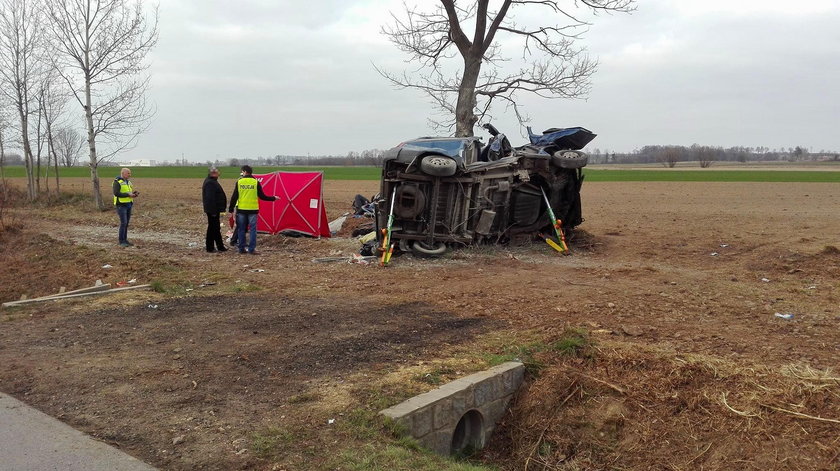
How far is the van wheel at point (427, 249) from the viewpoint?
12289mm

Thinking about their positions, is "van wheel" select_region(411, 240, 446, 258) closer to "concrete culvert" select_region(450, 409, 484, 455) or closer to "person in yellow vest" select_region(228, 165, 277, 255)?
"person in yellow vest" select_region(228, 165, 277, 255)

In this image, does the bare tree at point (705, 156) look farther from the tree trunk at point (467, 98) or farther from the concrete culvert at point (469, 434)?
the concrete culvert at point (469, 434)

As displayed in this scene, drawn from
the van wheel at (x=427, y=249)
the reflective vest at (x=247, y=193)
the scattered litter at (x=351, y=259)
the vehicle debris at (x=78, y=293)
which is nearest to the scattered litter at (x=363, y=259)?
the scattered litter at (x=351, y=259)

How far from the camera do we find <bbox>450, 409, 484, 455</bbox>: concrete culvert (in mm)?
5773

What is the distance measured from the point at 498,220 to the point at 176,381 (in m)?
8.77

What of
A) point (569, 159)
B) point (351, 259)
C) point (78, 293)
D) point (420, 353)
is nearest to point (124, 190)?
point (351, 259)

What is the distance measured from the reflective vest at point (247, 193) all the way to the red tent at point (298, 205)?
2355 mm

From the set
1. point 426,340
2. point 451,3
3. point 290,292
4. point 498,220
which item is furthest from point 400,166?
point 451,3

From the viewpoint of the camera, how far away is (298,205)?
50.7 ft

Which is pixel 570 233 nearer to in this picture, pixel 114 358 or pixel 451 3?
pixel 451 3

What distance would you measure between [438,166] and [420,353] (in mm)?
5836

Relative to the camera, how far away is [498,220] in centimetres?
1334

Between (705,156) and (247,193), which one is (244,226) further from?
(705,156)

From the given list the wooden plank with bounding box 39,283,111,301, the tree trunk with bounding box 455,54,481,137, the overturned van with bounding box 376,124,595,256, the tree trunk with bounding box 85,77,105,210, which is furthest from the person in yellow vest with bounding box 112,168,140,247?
the tree trunk with bounding box 85,77,105,210
